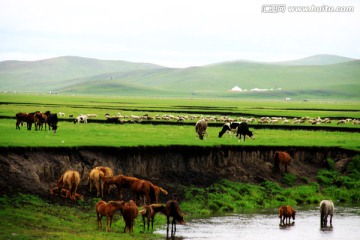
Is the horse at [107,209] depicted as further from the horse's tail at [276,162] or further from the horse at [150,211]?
the horse's tail at [276,162]

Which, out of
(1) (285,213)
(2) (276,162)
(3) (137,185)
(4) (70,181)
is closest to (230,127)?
(2) (276,162)

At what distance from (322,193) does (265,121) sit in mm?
39486

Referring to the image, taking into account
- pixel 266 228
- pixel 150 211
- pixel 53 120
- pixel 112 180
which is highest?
pixel 53 120

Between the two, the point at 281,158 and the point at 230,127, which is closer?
the point at 281,158

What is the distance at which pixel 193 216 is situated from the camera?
32469 millimetres

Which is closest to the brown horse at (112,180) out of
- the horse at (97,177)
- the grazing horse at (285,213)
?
the horse at (97,177)

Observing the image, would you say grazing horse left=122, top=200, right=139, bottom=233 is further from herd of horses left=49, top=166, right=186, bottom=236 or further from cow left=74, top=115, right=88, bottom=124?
cow left=74, top=115, right=88, bottom=124

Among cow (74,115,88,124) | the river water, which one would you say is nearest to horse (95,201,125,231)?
the river water

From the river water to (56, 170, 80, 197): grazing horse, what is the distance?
14.9 ft

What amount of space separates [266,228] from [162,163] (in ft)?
33.6

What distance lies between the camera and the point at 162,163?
39.0 meters

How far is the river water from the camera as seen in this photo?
28266mm

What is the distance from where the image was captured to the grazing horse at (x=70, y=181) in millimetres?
30227

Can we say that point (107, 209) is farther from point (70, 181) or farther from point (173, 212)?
point (70, 181)
